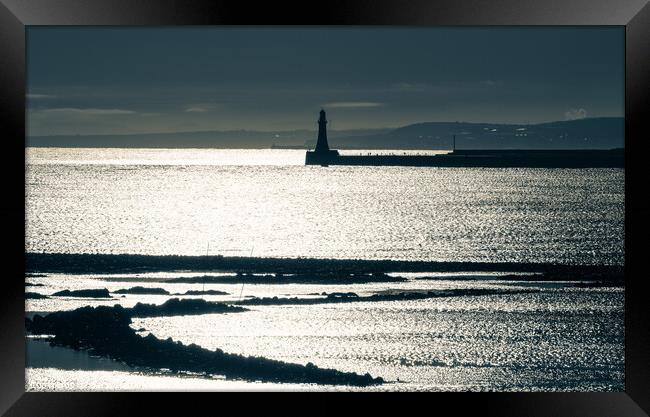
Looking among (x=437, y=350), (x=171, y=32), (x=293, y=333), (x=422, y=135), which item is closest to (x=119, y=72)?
(x=171, y=32)

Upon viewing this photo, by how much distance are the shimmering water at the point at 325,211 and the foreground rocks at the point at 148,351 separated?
8045 millimetres

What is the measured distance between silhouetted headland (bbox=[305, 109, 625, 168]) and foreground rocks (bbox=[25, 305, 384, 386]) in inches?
346

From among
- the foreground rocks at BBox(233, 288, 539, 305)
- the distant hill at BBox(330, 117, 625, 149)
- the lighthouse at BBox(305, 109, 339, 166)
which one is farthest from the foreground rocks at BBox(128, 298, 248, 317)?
the distant hill at BBox(330, 117, 625, 149)

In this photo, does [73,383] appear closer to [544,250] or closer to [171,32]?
[171,32]

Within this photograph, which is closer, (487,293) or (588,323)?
(588,323)

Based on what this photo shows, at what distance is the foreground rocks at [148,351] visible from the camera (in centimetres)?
964

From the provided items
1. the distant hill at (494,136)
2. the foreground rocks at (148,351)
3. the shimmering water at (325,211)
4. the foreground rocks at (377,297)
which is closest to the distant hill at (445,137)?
the distant hill at (494,136)

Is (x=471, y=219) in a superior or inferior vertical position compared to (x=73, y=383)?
superior

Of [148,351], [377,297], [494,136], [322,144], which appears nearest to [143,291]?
[377,297]

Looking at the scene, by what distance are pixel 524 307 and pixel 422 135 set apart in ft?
19.7

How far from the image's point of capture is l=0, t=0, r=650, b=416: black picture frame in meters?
3.46
